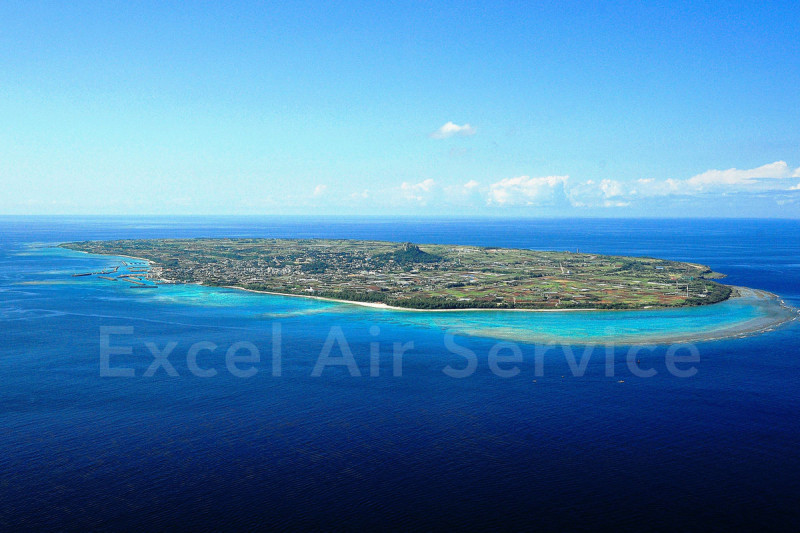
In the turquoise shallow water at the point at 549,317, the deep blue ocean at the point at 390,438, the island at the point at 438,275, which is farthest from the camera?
the island at the point at 438,275

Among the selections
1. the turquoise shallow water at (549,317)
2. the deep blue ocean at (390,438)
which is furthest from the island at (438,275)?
the deep blue ocean at (390,438)

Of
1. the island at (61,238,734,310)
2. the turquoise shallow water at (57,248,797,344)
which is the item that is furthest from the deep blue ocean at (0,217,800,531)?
the island at (61,238,734,310)

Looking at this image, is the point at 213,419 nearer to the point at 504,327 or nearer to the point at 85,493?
the point at 85,493

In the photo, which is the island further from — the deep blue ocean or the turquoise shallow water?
the deep blue ocean

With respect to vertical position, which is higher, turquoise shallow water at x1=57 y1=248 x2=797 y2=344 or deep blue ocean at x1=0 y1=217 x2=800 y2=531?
turquoise shallow water at x1=57 y1=248 x2=797 y2=344

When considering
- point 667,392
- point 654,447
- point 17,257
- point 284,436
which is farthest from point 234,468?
point 17,257

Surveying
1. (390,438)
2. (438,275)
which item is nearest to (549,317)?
(438,275)

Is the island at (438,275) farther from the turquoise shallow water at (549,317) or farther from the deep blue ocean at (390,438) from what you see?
the deep blue ocean at (390,438)
